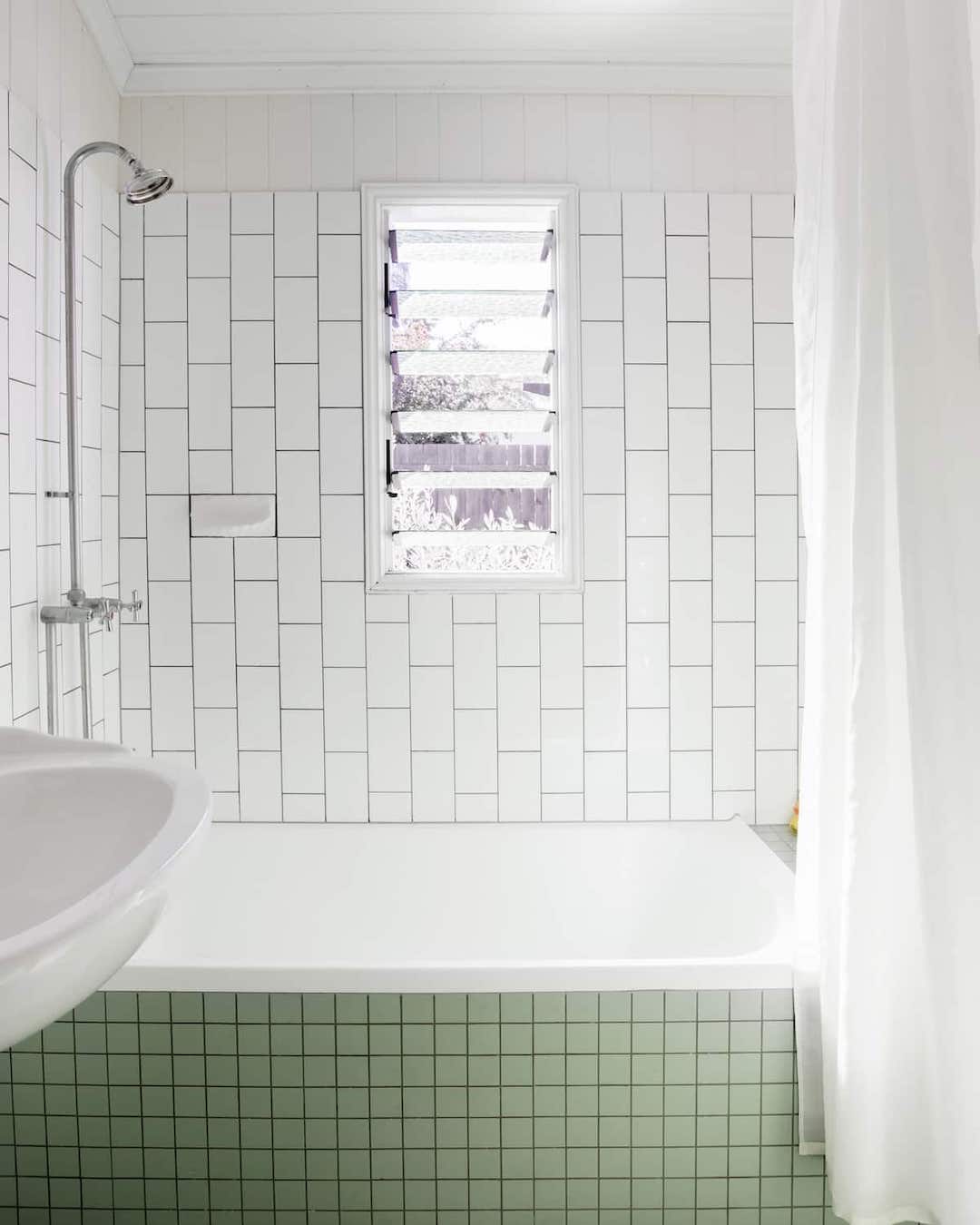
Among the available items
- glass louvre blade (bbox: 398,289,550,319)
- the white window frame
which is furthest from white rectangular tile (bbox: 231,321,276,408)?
glass louvre blade (bbox: 398,289,550,319)

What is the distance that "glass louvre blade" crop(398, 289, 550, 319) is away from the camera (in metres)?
2.61

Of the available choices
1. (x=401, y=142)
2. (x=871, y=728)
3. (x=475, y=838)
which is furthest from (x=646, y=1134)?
→ (x=401, y=142)

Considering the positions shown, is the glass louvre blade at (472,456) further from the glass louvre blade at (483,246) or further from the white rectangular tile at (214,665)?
the white rectangular tile at (214,665)

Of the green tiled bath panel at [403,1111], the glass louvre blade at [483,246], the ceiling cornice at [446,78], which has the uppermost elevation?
the ceiling cornice at [446,78]

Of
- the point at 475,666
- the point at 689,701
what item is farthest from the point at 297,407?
the point at 689,701

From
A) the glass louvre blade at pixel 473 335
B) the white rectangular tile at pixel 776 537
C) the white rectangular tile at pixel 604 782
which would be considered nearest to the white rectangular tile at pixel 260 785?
the white rectangular tile at pixel 604 782

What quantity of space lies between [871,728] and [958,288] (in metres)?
0.63

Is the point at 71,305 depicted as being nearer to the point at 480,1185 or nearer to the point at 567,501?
the point at 567,501

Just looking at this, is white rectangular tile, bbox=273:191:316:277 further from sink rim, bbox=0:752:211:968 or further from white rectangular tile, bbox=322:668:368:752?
sink rim, bbox=0:752:211:968

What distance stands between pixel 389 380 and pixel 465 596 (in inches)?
22.7

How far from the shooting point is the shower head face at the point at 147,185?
1.89 m

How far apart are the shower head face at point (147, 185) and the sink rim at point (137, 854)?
3.63 ft

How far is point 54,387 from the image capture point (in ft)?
7.25

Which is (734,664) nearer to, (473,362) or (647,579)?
(647,579)
